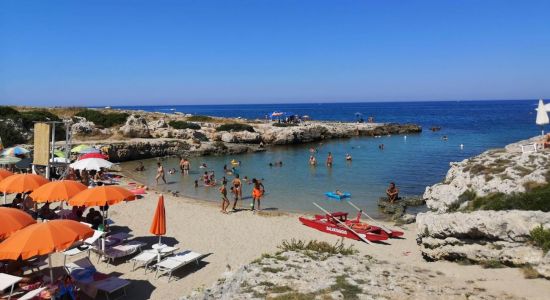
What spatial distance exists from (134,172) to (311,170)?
14.2m

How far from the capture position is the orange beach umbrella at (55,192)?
1186 cm

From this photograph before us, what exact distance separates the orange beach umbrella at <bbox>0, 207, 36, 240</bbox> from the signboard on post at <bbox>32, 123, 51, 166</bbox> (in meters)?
8.09

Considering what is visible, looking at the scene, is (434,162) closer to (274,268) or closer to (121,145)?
(121,145)

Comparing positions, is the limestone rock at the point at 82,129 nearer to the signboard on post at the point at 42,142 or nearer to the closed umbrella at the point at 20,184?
the signboard on post at the point at 42,142

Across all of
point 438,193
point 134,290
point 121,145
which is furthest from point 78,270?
point 121,145

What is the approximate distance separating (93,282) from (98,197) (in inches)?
102

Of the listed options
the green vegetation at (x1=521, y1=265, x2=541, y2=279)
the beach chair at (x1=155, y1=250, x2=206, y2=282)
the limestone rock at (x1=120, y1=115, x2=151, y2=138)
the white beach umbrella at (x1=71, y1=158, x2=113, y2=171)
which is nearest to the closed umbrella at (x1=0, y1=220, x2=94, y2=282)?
the beach chair at (x1=155, y1=250, x2=206, y2=282)

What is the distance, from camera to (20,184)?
1325 centimetres

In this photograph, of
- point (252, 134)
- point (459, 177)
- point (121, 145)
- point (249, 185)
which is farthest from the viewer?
point (252, 134)

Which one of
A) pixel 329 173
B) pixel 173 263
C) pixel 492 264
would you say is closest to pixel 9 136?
pixel 329 173

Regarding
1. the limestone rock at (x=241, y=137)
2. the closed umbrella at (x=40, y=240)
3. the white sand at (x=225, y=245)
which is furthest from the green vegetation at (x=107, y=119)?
the closed umbrella at (x=40, y=240)

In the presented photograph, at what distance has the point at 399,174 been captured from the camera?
31.2 metres

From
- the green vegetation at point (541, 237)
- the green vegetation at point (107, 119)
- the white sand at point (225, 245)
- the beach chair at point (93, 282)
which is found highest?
the green vegetation at point (107, 119)

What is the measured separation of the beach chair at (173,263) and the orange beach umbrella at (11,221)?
11.4ft
